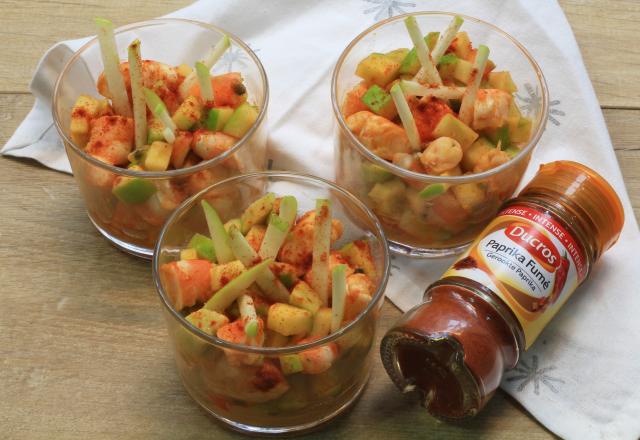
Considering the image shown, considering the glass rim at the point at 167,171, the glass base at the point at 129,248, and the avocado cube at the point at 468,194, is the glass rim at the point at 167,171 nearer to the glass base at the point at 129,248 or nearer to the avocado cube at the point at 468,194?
the glass base at the point at 129,248

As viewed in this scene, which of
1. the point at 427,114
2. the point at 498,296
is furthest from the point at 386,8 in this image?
the point at 498,296

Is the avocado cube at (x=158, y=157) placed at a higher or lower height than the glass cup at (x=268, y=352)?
higher

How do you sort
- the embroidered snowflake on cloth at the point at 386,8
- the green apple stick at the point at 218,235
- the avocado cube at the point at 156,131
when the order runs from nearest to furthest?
the green apple stick at the point at 218,235 → the avocado cube at the point at 156,131 → the embroidered snowflake on cloth at the point at 386,8

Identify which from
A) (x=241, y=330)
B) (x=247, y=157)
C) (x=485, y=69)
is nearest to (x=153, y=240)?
(x=247, y=157)

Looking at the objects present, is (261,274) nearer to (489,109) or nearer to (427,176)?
(427,176)

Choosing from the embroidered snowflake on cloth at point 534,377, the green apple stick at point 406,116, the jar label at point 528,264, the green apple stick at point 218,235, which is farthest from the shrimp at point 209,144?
the embroidered snowflake on cloth at point 534,377

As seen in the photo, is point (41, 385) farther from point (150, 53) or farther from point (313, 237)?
point (150, 53)

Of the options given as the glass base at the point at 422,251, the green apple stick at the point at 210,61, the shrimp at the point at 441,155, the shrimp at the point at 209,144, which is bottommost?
the glass base at the point at 422,251
